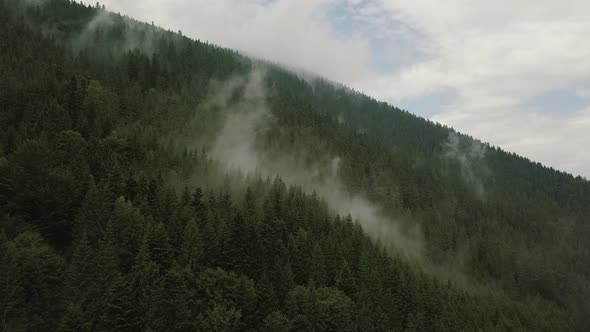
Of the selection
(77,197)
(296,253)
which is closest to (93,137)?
(77,197)

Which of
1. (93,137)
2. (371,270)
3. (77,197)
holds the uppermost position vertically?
(93,137)

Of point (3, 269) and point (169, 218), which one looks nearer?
point (3, 269)

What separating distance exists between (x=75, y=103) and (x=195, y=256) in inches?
2635

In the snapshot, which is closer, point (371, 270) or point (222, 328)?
point (222, 328)

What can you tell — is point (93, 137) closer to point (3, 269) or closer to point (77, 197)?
point (77, 197)

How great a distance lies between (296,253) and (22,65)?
347ft

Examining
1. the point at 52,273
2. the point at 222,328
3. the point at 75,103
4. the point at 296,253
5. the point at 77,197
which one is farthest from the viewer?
the point at 75,103

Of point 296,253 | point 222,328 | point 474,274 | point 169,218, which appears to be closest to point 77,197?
point 169,218

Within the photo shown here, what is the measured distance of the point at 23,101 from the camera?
365ft

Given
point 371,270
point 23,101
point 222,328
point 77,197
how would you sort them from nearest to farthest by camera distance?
1. point 222,328
2. point 77,197
3. point 371,270
4. point 23,101

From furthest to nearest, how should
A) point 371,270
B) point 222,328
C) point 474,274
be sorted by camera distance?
point 474,274
point 371,270
point 222,328

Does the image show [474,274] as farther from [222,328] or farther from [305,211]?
[222,328]

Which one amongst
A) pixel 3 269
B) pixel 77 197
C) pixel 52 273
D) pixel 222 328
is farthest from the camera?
pixel 77 197

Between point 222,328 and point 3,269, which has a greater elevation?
point 3,269
